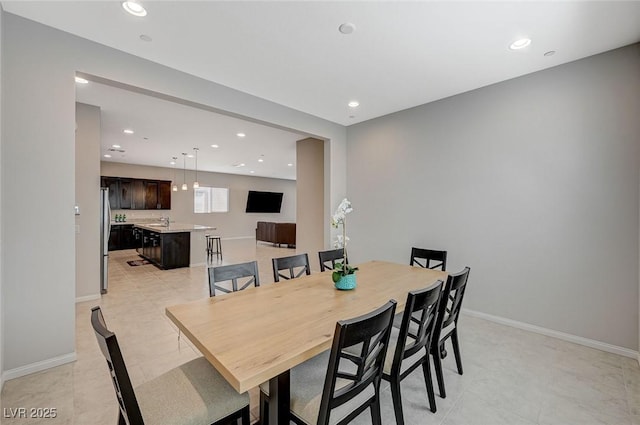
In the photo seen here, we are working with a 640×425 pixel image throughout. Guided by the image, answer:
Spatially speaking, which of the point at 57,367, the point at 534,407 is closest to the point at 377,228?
the point at 534,407

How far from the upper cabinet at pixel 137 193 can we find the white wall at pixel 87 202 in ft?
17.7

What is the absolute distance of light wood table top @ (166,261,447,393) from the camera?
1135 mm

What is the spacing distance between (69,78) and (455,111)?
419 cm

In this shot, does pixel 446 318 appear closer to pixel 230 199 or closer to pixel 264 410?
pixel 264 410

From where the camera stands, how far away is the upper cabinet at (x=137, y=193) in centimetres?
880

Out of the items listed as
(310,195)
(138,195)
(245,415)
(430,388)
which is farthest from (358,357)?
(138,195)

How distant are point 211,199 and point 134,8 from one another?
32.9 feet

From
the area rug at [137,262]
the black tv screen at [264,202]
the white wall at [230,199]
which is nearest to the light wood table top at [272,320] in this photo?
the area rug at [137,262]

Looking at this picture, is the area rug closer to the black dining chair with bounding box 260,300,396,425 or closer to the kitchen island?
the kitchen island

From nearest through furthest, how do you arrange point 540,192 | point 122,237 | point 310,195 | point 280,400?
point 280,400, point 540,192, point 310,195, point 122,237

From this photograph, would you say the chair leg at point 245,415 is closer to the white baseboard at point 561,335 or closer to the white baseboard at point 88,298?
the white baseboard at point 561,335

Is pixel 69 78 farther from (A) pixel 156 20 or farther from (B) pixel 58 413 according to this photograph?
(B) pixel 58 413

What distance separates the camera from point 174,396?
4.21 feet

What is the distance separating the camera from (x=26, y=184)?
2262mm
